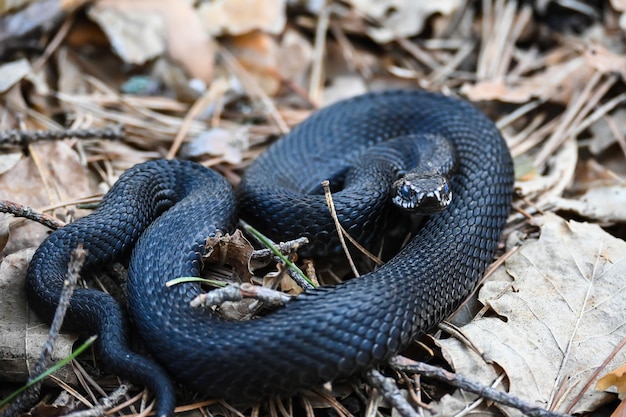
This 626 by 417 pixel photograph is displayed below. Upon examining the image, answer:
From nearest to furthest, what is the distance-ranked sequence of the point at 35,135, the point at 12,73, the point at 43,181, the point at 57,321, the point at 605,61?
the point at 57,321
the point at 43,181
the point at 35,135
the point at 12,73
the point at 605,61

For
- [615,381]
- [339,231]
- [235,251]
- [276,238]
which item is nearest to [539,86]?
[339,231]

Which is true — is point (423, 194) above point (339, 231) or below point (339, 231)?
above

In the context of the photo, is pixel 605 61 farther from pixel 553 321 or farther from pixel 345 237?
pixel 345 237

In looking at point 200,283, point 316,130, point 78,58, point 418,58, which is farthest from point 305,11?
point 200,283

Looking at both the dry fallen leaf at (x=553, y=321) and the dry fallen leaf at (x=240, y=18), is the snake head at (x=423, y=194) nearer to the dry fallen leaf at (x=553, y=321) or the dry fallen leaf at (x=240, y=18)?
the dry fallen leaf at (x=553, y=321)

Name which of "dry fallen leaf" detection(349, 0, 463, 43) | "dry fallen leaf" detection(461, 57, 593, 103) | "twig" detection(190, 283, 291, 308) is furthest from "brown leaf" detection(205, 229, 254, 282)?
"dry fallen leaf" detection(349, 0, 463, 43)

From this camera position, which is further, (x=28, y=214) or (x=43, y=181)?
(x=43, y=181)

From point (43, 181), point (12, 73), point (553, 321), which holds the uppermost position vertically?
point (12, 73)

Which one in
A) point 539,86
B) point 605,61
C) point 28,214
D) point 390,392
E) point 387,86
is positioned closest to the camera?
point 390,392
